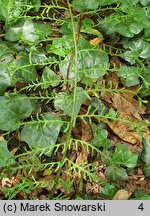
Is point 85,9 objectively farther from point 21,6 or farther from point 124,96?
point 124,96

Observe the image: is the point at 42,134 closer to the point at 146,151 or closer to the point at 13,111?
the point at 13,111

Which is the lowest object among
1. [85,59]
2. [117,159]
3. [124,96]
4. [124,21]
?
[117,159]

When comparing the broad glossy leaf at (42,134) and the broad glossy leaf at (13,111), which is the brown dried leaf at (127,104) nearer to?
the broad glossy leaf at (42,134)

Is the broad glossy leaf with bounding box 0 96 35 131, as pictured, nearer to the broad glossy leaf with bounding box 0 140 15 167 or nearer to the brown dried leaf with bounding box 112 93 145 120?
the broad glossy leaf with bounding box 0 140 15 167

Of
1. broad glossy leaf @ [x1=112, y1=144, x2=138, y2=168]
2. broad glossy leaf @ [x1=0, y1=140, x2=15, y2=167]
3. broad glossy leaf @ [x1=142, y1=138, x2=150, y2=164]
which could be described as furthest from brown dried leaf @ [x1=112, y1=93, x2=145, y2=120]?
broad glossy leaf @ [x1=0, y1=140, x2=15, y2=167]

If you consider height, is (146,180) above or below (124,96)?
below

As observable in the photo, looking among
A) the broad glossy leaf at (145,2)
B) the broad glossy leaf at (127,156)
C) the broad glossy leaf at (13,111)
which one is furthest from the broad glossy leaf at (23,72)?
the broad glossy leaf at (145,2)

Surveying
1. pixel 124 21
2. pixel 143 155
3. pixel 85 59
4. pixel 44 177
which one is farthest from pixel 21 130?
pixel 124 21

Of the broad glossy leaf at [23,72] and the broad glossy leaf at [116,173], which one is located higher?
the broad glossy leaf at [23,72]
